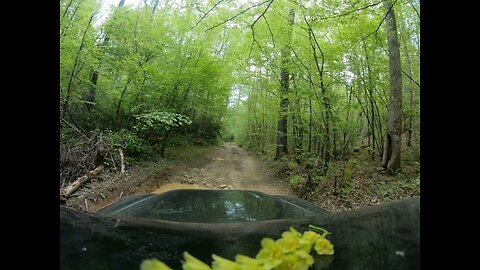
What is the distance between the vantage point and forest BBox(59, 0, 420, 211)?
671cm

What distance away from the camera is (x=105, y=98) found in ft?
30.7

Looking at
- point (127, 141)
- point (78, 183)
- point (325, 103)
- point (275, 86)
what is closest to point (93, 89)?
point (127, 141)

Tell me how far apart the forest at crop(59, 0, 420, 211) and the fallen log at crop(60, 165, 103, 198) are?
14 cm

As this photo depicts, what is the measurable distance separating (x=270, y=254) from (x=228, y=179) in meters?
9.74

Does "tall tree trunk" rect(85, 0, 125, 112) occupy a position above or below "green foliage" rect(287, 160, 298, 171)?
above

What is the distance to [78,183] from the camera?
6.22 metres

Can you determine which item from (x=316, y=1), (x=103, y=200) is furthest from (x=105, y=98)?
(x=316, y=1)

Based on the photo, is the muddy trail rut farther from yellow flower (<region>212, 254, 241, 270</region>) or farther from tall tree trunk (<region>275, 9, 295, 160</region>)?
yellow flower (<region>212, 254, 241, 270</region>)

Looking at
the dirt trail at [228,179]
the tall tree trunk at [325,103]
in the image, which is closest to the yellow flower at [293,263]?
the tall tree trunk at [325,103]

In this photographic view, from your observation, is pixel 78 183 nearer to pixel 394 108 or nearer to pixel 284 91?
pixel 284 91

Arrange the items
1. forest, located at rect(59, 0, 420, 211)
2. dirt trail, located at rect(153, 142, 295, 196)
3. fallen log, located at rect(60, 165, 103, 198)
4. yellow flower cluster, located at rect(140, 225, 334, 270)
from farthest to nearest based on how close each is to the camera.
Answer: dirt trail, located at rect(153, 142, 295, 196) → forest, located at rect(59, 0, 420, 211) → fallen log, located at rect(60, 165, 103, 198) → yellow flower cluster, located at rect(140, 225, 334, 270)

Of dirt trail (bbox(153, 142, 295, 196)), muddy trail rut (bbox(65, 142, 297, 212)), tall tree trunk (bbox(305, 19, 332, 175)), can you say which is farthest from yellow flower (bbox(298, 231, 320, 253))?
dirt trail (bbox(153, 142, 295, 196))
